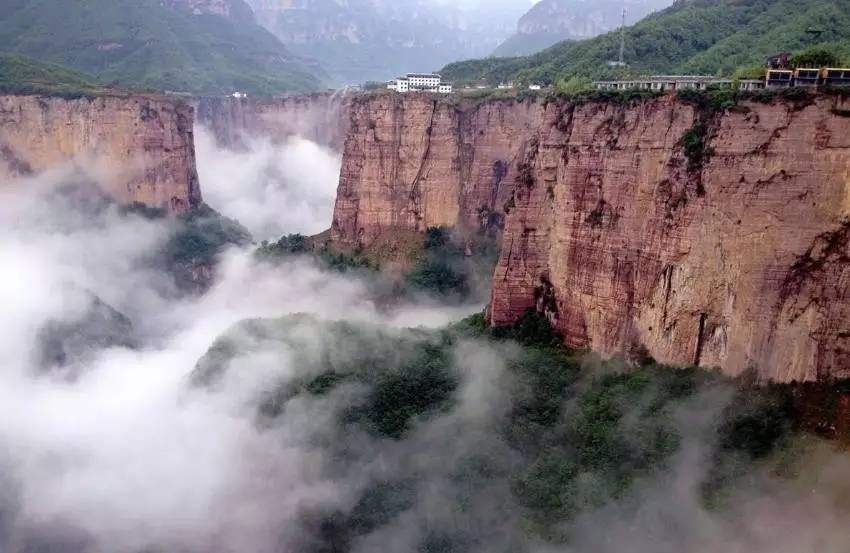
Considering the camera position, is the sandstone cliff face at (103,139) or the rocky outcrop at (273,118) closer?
the sandstone cliff face at (103,139)

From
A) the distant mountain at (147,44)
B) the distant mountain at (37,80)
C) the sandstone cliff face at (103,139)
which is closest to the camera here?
the sandstone cliff face at (103,139)

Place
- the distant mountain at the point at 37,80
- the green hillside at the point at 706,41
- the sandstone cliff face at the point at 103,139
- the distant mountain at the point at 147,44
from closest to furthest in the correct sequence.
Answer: the green hillside at the point at 706,41 → the sandstone cliff face at the point at 103,139 → the distant mountain at the point at 37,80 → the distant mountain at the point at 147,44

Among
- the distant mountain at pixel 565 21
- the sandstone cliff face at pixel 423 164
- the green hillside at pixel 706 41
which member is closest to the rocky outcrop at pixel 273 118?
the green hillside at pixel 706 41

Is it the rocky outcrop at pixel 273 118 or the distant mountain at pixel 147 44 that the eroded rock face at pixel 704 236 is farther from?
the distant mountain at pixel 147 44

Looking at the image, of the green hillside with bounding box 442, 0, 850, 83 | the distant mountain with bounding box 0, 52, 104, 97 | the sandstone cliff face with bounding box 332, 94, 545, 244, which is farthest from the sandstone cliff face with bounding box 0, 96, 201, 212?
the green hillside with bounding box 442, 0, 850, 83

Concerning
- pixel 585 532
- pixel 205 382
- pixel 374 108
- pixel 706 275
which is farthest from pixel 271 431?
pixel 374 108

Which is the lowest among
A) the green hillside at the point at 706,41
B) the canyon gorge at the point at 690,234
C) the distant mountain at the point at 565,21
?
the canyon gorge at the point at 690,234
